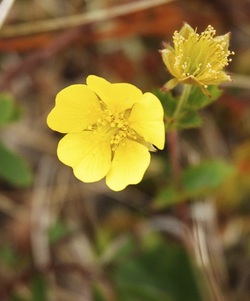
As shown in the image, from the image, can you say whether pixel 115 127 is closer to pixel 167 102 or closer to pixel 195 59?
pixel 167 102

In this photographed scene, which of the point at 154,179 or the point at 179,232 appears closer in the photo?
the point at 179,232

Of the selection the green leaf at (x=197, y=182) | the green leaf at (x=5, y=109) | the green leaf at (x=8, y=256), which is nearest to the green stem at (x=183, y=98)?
the green leaf at (x=197, y=182)

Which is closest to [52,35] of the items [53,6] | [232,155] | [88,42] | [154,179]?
[88,42]

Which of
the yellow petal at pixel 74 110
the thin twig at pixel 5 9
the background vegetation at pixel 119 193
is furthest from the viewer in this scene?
the background vegetation at pixel 119 193

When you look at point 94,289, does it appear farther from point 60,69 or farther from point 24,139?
point 60,69

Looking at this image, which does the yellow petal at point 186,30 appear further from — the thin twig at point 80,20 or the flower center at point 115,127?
the thin twig at point 80,20

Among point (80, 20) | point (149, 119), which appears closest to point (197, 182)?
point (149, 119)

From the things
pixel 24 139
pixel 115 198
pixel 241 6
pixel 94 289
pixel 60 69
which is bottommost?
pixel 94 289
